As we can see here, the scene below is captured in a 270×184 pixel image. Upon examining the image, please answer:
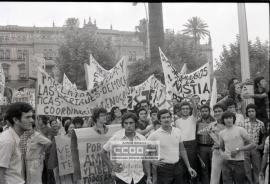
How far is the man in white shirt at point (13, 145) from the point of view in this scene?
4.40 m

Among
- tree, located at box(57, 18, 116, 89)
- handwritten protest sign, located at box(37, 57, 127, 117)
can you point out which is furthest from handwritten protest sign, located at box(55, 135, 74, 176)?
tree, located at box(57, 18, 116, 89)

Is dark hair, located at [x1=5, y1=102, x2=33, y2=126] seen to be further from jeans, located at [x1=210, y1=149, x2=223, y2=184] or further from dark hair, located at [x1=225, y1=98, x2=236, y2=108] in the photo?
dark hair, located at [x1=225, y1=98, x2=236, y2=108]

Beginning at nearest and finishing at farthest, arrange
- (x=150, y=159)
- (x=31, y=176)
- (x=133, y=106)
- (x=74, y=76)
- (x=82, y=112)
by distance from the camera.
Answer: (x=31, y=176) → (x=150, y=159) → (x=82, y=112) → (x=133, y=106) → (x=74, y=76)

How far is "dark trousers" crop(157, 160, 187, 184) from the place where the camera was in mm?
6973

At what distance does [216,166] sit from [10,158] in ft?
14.2

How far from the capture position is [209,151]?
8359mm

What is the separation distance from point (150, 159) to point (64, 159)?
2600 millimetres

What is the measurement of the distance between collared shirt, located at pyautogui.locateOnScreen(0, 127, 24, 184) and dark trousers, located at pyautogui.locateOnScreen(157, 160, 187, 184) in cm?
292

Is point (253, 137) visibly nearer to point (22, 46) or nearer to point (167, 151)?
point (167, 151)

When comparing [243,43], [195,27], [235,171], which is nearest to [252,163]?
[235,171]

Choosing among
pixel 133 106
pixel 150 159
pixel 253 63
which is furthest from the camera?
pixel 253 63

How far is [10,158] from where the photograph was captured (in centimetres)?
447

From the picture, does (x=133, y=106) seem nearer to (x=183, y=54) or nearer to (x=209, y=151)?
(x=209, y=151)

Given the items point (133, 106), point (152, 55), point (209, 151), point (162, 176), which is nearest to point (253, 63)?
point (152, 55)
